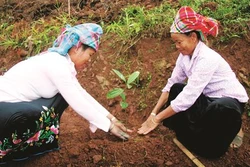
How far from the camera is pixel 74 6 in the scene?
4582mm

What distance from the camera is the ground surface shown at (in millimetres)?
2434

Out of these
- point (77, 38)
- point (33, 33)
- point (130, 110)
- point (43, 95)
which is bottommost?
point (130, 110)

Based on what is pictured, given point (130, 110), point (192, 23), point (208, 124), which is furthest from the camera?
point (130, 110)

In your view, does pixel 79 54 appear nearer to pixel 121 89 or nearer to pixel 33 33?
pixel 121 89

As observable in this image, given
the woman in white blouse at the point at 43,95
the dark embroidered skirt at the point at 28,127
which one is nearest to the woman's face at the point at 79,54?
the woman in white blouse at the point at 43,95

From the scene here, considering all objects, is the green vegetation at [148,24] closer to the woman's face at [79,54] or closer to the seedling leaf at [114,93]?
the seedling leaf at [114,93]

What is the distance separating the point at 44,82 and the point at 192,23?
3.57 ft

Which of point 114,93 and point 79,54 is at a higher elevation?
point 79,54

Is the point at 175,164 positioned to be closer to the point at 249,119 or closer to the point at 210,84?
the point at 210,84

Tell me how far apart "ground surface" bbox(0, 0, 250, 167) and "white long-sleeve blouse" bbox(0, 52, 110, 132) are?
467 millimetres

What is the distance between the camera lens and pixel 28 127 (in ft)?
6.76

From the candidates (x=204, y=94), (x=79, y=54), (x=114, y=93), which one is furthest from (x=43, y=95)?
(x=204, y=94)

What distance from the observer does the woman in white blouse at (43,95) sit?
6.65ft

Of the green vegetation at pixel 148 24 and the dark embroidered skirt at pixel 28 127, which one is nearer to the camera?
the dark embroidered skirt at pixel 28 127
